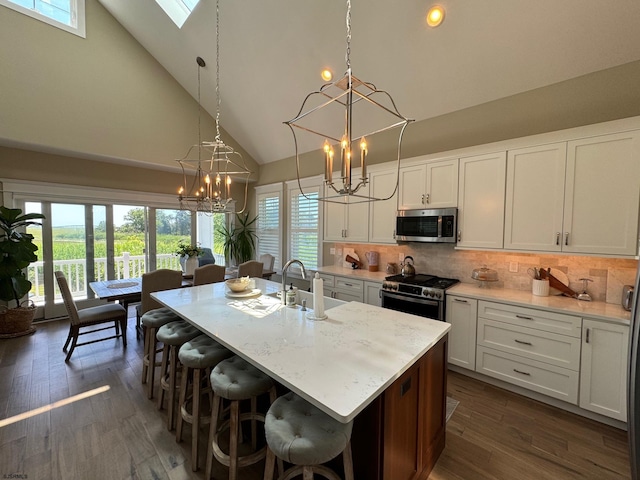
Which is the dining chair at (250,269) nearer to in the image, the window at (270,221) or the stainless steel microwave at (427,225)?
the window at (270,221)

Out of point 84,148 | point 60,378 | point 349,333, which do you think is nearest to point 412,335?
point 349,333

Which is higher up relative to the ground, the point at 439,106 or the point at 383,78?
the point at 383,78

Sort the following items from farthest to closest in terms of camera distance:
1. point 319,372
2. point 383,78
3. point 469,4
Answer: point 383,78 < point 469,4 < point 319,372

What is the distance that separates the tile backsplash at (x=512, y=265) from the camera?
247 centimetres

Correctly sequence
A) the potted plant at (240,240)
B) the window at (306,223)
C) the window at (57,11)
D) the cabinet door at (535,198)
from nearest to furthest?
the cabinet door at (535,198) < the window at (57,11) < the window at (306,223) < the potted plant at (240,240)

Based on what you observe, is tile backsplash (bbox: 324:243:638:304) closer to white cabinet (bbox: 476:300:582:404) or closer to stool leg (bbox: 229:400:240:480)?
white cabinet (bbox: 476:300:582:404)

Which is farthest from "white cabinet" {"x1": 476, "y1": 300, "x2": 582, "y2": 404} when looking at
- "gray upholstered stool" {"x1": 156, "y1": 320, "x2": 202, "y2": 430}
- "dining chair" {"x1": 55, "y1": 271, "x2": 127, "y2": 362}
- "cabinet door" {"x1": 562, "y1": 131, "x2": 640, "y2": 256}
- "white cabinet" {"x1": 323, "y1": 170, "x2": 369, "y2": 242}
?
"dining chair" {"x1": 55, "y1": 271, "x2": 127, "y2": 362}

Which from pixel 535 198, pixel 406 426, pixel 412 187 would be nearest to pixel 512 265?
pixel 535 198

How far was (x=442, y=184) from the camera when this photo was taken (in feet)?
10.6

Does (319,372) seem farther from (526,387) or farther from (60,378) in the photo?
(60,378)

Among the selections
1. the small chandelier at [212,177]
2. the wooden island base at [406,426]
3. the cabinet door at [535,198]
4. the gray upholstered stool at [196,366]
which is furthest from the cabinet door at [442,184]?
the gray upholstered stool at [196,366]

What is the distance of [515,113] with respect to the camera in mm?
2957

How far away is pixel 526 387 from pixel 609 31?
3139 millimetres

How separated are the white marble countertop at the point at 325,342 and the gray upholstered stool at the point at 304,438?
0.71ft
